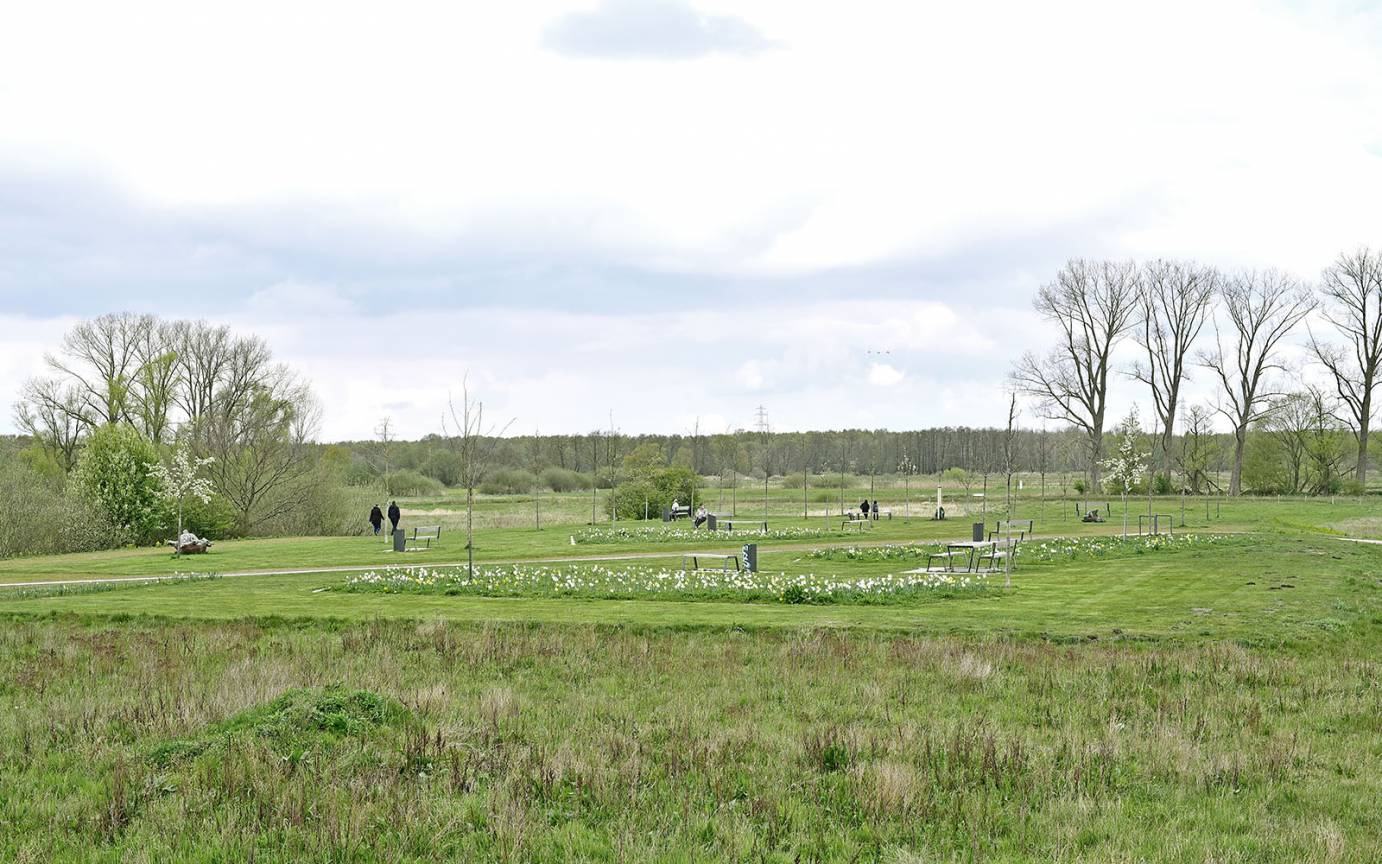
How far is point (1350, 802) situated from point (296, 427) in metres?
71.2

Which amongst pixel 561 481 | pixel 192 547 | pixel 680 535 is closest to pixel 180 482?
pixel 192 547

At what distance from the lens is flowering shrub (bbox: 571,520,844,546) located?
4197 cm

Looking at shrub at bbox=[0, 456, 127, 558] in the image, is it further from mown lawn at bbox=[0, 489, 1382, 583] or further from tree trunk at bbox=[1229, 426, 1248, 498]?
tree trunk at bbox=[1229, 426, 1248, 498]

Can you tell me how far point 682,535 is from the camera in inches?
1736

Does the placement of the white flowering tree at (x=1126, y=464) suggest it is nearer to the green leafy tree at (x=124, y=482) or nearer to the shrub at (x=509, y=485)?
the green leafy tree at (x=124, y=482)

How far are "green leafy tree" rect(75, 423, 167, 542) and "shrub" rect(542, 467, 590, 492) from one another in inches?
2160

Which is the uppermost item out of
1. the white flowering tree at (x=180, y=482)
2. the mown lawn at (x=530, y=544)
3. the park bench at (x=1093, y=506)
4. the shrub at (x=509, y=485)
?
the white flowering tree at (x=180, y=482)

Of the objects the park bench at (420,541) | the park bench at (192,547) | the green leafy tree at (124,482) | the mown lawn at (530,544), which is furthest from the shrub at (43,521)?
the park bench at (420,541)

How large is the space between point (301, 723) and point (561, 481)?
97.6 m

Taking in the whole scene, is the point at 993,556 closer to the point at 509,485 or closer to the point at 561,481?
the point at 561,481

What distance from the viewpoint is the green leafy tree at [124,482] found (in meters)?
51.1

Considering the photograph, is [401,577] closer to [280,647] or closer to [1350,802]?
[280,647]

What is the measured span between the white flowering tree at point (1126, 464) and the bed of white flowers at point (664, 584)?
1838 cm

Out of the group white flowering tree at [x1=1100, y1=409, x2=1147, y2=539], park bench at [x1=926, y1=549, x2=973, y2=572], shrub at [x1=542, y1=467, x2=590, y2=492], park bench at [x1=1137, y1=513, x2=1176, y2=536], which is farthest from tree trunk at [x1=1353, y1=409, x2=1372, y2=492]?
shrub at [x1=542, y1=467, x2=590, y2=492]
